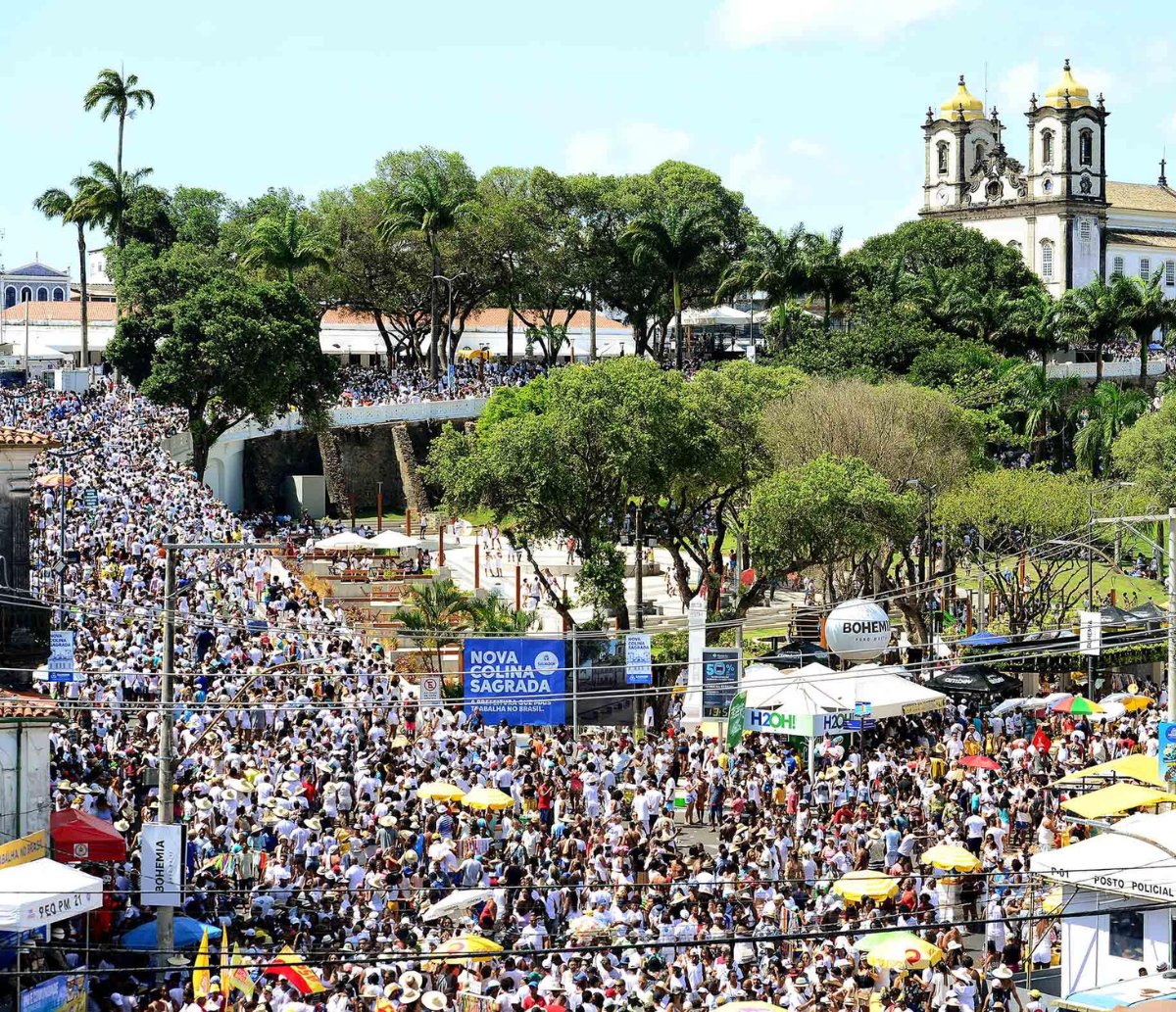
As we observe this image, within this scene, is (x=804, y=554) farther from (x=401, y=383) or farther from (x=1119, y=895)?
(x=401, y=383)

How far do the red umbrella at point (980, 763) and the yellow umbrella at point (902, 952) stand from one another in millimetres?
→ 10106

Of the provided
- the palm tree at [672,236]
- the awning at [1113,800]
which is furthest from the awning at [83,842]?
the palm tree at [672,236]

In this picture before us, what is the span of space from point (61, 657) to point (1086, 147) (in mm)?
86948

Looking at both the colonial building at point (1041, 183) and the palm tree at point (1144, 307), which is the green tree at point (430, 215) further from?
the colonial building at point (1041, 183)

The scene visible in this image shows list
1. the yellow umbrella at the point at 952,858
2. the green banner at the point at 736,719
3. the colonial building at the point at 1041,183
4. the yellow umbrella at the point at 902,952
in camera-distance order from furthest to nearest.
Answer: the colonial building at the point at 1041,183, the green banner at the point at 736,719, the yellow umbrella at the point at 952,858, the yellow umbrella at the point at 902,952

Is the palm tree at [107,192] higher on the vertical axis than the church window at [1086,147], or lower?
lower

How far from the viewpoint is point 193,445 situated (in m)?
60.2

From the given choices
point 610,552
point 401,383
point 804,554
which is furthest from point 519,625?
point 401,383

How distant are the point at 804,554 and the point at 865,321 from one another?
3266 centimetres

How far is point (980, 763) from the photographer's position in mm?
29766

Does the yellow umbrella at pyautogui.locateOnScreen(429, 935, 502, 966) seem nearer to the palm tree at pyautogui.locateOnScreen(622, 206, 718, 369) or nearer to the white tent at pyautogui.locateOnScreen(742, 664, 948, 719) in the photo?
the white tent at pyautogui.locateOnScreen(742, 664, 948, 719)

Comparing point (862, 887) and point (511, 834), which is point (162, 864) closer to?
point (511, 834)

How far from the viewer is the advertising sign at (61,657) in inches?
1094

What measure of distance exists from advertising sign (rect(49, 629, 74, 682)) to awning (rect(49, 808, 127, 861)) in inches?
207
